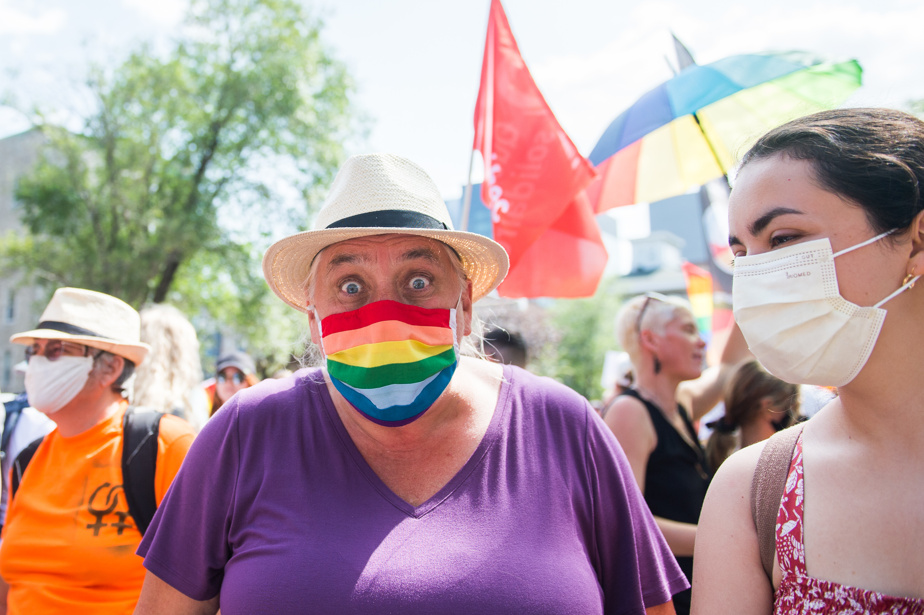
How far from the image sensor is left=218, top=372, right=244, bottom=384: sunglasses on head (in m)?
6.50

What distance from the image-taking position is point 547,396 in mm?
1962

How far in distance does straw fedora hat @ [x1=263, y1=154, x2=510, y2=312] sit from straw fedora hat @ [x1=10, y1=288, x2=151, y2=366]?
1.51 metres

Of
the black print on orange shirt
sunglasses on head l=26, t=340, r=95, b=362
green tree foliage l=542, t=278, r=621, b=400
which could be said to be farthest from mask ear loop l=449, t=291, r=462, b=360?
green tree foliage l=542, t=278, r=621, b=400

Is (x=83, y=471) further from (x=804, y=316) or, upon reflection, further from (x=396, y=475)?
(x=804, y=316)

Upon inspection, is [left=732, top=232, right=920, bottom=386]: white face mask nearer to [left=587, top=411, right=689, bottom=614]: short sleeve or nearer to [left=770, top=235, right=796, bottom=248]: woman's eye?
[left=770, top=235, right=796, bottom=248]: woman's eye

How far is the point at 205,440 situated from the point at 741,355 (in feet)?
11.9

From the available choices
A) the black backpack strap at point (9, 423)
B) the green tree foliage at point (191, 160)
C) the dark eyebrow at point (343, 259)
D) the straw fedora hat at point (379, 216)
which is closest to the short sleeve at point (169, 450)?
the straw fedora hat at point (379, 216)

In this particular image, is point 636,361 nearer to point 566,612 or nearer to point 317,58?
point 566,612

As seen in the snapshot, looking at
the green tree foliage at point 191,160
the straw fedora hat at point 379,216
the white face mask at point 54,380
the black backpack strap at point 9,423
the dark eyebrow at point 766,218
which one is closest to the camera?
the dark eyebrow at point 766,218

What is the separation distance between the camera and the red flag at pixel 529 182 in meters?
4.16

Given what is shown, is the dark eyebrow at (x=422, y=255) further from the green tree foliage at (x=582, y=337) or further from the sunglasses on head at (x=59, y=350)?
the green tree foliage at (x=582, y=337)

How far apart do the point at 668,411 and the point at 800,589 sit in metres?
2.18

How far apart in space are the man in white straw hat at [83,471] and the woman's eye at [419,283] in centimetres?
158

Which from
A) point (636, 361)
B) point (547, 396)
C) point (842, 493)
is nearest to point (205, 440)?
point (547, 396)
